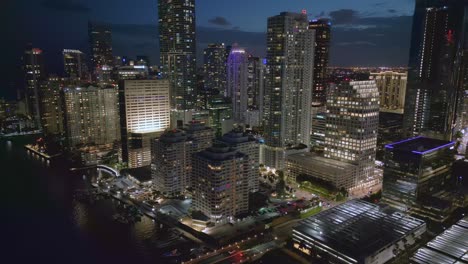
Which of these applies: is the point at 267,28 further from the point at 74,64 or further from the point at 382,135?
the point at 74,64

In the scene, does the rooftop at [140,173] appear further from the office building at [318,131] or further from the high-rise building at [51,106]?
the high-rise building at [51,106]

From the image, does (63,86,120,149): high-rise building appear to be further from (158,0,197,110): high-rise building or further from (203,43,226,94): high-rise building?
(203,43,226,94): high-rise building

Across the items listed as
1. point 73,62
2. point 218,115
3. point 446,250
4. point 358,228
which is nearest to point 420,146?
point 446,250

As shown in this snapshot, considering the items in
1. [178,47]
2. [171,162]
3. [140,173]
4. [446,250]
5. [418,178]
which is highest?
[178,47]

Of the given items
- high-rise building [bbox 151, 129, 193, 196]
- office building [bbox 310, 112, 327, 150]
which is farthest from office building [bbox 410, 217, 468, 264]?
office building [bbox 310, 112, 327, 150]

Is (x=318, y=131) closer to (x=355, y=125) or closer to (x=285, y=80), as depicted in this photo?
(x=285, y=80)

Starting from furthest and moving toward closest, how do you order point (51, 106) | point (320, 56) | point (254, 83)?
point (254, 83)
point (320, 56)
point (51, 106)

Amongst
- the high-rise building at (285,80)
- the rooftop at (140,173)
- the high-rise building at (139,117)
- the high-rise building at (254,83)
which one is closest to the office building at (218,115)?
the high-rise building at (254,83)
